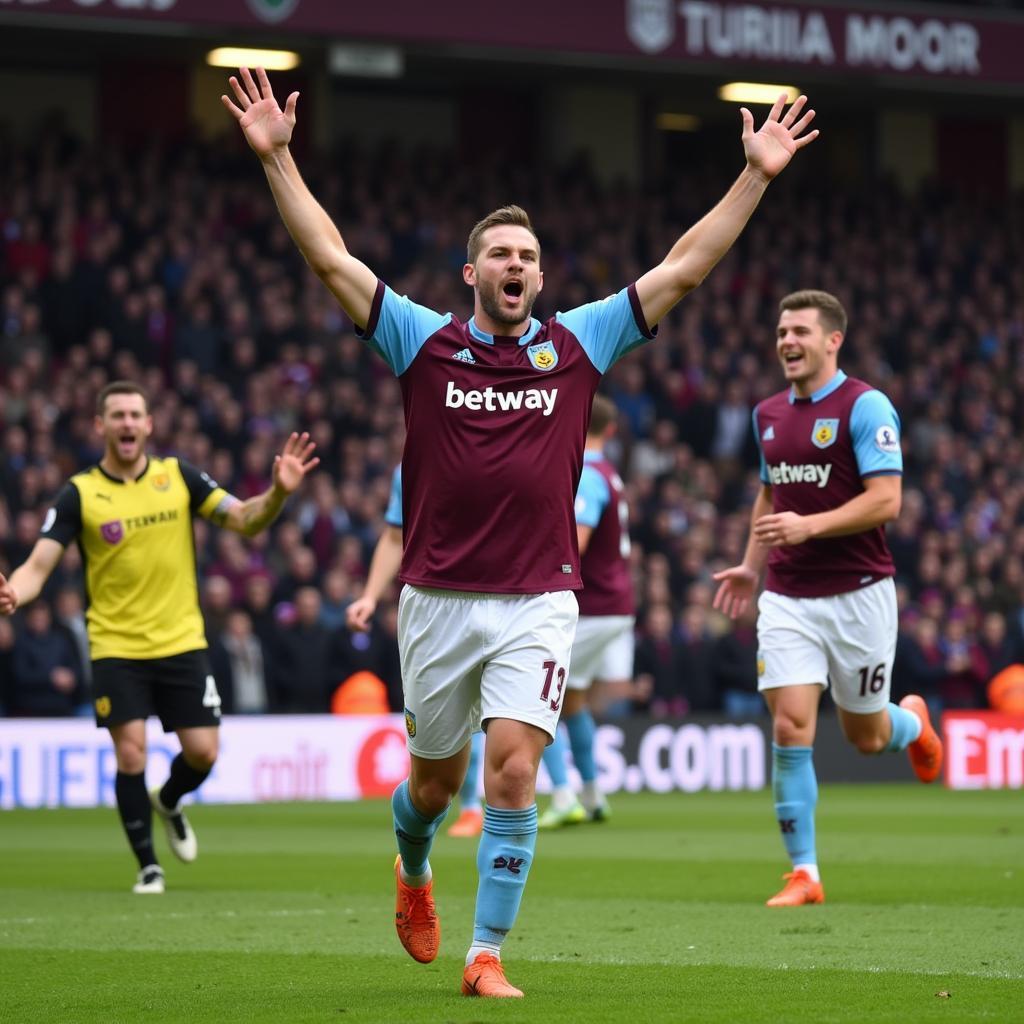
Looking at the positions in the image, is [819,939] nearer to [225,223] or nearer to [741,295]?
[225,223]

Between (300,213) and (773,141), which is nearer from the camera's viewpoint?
(300,213)

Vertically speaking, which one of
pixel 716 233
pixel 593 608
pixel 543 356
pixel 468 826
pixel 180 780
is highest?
pixel 716 233

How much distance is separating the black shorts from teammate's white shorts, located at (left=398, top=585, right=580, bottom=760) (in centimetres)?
375

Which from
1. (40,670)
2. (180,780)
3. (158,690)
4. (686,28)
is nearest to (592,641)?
(180,780)

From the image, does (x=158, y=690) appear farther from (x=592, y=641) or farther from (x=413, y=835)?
(x=592, y=641)

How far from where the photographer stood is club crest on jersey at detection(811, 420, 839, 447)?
9.71 meters

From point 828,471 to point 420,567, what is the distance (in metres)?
3.32

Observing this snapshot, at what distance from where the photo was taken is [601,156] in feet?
111

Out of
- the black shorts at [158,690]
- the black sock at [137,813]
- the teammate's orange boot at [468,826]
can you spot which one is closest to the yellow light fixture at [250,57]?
the teammate's orange boot at [468,826]

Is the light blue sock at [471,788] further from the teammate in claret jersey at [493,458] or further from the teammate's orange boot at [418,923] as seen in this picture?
the teammate in claret jersey at [493,458]

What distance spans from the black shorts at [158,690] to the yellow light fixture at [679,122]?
83.7ft

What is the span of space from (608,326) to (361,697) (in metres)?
12.6

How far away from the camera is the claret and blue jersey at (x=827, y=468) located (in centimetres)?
962

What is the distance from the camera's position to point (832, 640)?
980cm
